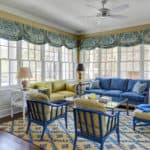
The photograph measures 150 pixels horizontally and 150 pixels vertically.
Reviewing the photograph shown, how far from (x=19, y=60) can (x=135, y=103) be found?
387 cm

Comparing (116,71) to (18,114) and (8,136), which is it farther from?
(8,136)

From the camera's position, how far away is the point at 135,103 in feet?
17.0

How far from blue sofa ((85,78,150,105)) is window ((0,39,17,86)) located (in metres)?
2.72

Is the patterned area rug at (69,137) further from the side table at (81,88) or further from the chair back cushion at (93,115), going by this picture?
the side table at (81,88)

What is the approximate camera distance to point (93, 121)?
96.4 inches

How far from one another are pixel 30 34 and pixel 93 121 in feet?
12.4

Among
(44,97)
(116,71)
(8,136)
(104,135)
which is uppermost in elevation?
(116,71)

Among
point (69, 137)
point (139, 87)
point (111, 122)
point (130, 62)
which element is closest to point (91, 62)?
Answer: point (130, 62)

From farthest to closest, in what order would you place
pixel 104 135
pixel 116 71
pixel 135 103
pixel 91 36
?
pixel 91 36 < pixel 116 71 < pixel 135 103 < pixel 104 135

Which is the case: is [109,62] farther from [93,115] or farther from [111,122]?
[93,115]

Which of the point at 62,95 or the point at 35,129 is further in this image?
the point at 62,95

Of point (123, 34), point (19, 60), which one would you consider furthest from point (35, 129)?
point (123, 34)

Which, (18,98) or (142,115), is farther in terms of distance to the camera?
(18,98)

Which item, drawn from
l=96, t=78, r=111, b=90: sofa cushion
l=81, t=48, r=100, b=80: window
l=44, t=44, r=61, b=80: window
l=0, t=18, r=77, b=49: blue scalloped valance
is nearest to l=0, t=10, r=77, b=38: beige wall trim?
l=0, t=18, r=77, b=49: blue scalloped valance
